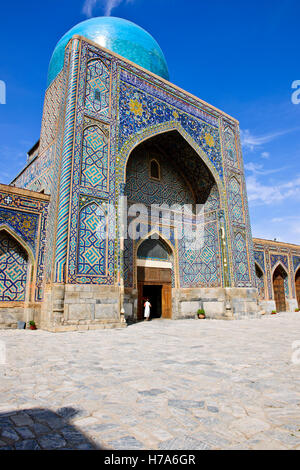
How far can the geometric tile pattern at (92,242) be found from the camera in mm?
7625

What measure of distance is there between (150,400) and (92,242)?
19.3 feet

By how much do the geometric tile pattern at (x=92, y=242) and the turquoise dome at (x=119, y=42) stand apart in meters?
7.36

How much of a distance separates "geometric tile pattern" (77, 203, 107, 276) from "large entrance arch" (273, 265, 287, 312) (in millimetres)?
11323

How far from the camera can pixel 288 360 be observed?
11.9ft

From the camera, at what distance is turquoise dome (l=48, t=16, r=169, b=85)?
39.0 ft

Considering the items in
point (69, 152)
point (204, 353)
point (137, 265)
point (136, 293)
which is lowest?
Answer: point (204, 353)

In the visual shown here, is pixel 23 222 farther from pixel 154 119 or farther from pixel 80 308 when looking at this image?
pixel 154 119

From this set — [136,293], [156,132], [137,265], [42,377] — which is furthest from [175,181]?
[42,377]

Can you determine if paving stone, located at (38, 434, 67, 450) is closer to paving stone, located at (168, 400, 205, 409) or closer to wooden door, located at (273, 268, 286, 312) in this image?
paving stone, located at (168, 400, 205, 409)

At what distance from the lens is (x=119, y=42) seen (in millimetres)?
11938

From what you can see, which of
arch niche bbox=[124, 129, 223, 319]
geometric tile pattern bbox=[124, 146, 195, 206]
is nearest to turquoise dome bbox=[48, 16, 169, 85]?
arch niche bbox=[124, 129, 223, 319]
